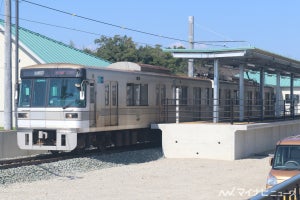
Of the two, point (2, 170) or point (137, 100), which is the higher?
point (137, 100)

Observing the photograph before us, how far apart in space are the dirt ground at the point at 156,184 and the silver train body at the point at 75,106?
2.11 metres

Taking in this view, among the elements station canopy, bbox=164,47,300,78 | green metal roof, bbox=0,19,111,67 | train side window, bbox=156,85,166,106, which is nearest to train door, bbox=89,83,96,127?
station canopy, bbox=164,47,300,78

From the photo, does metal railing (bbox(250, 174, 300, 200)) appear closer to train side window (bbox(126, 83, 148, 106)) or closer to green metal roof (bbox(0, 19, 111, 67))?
train side window (bbox(126, 83, 148, 106))

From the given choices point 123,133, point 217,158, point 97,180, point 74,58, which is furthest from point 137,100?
point 74,58

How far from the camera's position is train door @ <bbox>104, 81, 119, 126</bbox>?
63.7ft

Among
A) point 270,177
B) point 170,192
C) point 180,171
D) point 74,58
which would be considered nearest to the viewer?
point 270,177

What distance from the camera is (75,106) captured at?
17922 mm

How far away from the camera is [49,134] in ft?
60.6

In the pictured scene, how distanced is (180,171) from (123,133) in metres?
5.52

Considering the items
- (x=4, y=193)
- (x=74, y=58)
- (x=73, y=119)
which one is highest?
(x=74, y=58)

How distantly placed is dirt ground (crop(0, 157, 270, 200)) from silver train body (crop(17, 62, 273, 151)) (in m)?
2.11

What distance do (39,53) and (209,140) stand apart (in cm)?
Answer: 1567

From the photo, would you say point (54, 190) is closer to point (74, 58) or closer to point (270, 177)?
point (270, 177)

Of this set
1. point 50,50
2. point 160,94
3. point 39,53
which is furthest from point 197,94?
point 50,50
